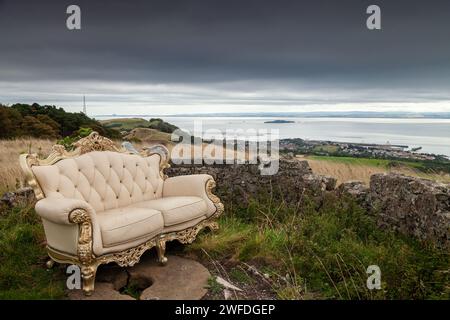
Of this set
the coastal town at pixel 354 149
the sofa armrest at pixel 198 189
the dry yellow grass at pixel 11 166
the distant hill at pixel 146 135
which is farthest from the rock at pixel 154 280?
the distant hill at pixel 146 135

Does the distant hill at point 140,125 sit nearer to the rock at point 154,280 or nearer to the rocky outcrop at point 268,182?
the rocky outcrop at point 268,182

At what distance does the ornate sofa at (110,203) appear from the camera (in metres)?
3.44

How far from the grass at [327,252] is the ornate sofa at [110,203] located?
1.51ft

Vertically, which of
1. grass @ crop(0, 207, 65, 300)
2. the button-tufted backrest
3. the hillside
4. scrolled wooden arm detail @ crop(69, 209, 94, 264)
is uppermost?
the button-tufted backrest

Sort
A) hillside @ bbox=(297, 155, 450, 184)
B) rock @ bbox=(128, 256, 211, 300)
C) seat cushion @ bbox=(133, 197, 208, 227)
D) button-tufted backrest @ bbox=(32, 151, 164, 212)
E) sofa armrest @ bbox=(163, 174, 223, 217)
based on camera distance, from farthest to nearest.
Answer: hillside @ bbox=(297, 155, 450, 184), sofa armrest @ bbox=(163, 174, 223, 217), seat cushion @ bbox=(133, 197, 208, 227), button-tufted backrest @ bbox=(32, 151, 164, 212), rock @ bbox=(128, 256, 211, 300)

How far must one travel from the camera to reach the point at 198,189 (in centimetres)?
486

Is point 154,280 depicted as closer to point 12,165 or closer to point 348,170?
point 348,170

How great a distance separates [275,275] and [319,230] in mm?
957

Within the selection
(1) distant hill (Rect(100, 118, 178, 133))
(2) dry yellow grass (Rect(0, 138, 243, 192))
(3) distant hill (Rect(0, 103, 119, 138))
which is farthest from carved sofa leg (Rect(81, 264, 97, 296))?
(1) distant hill (Rect(100, 118, 178, 133))

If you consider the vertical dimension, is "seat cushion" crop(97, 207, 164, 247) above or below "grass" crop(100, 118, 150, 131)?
below

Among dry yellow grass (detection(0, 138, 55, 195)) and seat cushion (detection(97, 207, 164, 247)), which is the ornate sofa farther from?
dry yellow grass (detection(0, 138, 55, 195))

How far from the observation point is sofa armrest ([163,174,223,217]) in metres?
4.84

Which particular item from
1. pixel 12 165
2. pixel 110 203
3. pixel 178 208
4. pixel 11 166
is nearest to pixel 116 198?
pixel 110 203
